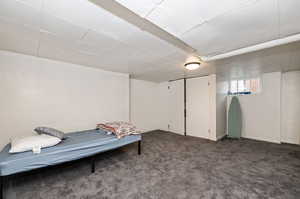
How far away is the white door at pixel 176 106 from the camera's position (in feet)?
15.4

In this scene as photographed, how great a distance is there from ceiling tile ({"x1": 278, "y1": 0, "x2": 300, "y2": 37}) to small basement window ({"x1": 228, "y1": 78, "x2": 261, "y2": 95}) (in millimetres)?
3179

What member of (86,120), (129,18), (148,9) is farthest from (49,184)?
(148,9)

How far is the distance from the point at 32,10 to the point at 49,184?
2240 millimetres

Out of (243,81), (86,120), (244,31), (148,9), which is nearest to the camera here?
(148,9)

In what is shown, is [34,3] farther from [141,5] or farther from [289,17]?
[289,17]

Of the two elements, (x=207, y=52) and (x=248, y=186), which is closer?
(x=248, y=186)

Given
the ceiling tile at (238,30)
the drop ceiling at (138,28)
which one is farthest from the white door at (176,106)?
the ceiling tile at (238,30)

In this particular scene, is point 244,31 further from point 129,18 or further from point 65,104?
point 65,104

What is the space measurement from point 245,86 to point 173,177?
428cm

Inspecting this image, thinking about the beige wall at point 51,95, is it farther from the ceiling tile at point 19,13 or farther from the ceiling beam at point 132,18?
the ceiling beam at point 132,18

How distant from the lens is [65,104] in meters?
2.77

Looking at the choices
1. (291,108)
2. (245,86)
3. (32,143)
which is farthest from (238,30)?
(291,108)

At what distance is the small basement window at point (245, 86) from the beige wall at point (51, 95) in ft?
14.2

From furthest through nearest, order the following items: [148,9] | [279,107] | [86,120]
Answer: [279,107] < [86,120] < [148,9]
